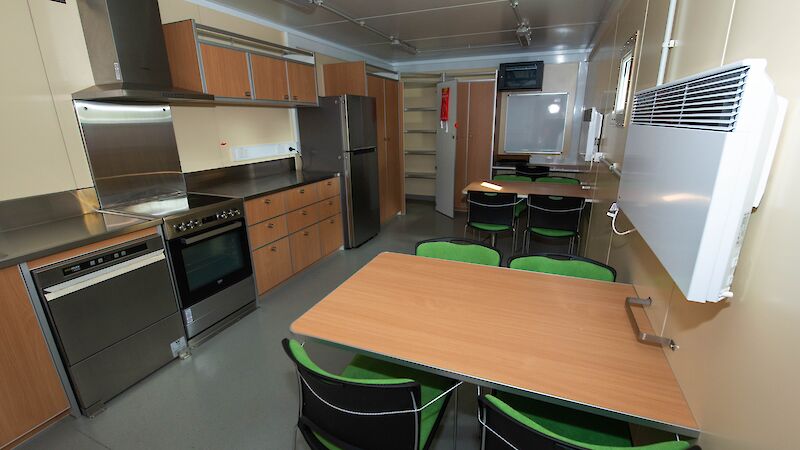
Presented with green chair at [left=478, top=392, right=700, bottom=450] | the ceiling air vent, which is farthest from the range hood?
the ceiling air vent

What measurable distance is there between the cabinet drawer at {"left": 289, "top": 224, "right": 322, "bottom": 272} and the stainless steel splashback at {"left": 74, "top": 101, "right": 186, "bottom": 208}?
1104 mm

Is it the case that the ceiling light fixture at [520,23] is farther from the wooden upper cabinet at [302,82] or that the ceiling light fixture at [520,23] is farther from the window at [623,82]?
the wooden upper cabinet at [302,82]

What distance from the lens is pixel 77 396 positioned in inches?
74.9

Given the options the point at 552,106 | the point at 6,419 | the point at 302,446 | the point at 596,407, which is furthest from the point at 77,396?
the point at 552,106

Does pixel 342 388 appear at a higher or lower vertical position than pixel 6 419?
higher

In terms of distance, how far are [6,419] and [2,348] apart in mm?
360

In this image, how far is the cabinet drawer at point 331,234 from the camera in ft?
13.2

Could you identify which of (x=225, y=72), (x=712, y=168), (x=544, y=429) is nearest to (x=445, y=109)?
(x=225, y=72)

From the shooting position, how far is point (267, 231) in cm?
317

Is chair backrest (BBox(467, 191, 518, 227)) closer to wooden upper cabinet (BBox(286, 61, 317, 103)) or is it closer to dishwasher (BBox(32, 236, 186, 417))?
wooden upper cabinet (BBox(286, 61, 317, 103))

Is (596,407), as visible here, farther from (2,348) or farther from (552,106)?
(552,106)

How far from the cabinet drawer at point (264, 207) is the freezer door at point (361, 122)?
1.22 metres

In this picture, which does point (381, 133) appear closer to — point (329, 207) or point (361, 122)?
point (361, 122)

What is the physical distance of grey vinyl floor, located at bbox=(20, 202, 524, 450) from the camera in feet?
5.85
